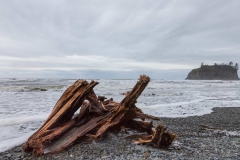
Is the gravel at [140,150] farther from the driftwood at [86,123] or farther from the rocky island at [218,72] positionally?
the rocky island at [218,72]

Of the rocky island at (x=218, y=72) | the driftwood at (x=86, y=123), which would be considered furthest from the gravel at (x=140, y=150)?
the rocky island at (x=218, y=72)

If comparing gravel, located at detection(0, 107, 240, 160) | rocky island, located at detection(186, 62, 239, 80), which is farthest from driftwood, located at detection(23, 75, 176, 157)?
rocky island, located at detection(186, 62, 239, 80)

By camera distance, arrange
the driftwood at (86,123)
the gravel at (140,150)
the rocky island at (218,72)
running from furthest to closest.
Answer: the rocky island at (218,72), the driftwood at (86,123), the gravel at (140,150)

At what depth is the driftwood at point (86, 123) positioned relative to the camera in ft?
16.0

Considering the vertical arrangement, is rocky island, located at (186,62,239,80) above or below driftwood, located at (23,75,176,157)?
above

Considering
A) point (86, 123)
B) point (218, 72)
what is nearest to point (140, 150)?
point (86, 123)

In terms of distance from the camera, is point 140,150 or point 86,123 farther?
point 86,123

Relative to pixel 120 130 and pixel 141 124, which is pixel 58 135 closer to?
pixel 120 130

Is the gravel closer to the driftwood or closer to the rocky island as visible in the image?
the driftwood

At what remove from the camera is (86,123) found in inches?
227

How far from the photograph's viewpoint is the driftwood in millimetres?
4891

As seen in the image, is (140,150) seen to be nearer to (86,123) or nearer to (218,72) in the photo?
(86,123)

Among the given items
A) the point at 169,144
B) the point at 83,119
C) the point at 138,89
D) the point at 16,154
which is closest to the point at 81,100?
the point at 83,119

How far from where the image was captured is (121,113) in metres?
5.45
